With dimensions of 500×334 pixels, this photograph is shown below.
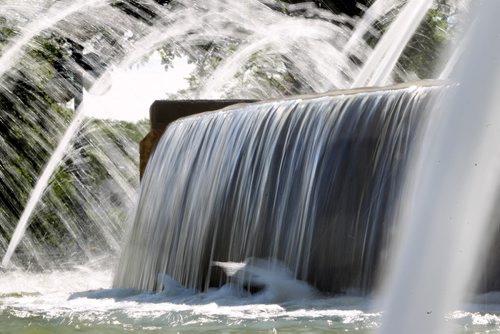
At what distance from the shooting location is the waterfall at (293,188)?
676 cm

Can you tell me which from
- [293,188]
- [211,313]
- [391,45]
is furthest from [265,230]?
[391,45]

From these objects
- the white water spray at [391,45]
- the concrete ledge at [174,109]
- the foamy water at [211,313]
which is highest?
the white water spray at [391,45]

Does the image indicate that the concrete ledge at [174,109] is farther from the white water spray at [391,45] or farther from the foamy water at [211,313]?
the foamy water at [211,313]

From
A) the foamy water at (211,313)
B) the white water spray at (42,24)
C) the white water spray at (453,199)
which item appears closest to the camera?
the white water spray at (453,199)

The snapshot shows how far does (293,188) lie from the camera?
7.46 meters

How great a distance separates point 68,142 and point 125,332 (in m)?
19.5

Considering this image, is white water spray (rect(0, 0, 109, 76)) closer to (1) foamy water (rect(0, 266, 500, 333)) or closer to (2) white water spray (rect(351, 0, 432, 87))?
(2) white water spray (rect(351, 0, 432, 87))

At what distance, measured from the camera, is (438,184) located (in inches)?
115

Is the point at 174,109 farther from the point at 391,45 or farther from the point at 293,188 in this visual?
the point at 391,45

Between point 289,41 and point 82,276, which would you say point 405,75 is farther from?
point 82,276

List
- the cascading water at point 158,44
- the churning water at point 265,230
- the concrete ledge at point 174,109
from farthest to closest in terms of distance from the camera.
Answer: the cascading water at point 158,44, the concrete ledge at point 174,109, the churning water at point 265,230

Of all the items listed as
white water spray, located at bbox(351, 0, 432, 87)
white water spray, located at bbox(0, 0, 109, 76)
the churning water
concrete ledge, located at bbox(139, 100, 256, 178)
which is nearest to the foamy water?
the churning water

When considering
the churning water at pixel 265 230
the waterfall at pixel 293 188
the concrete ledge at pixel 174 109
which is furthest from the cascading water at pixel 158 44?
the waterfall at pixel 293 188

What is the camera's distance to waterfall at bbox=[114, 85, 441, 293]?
6.76m
